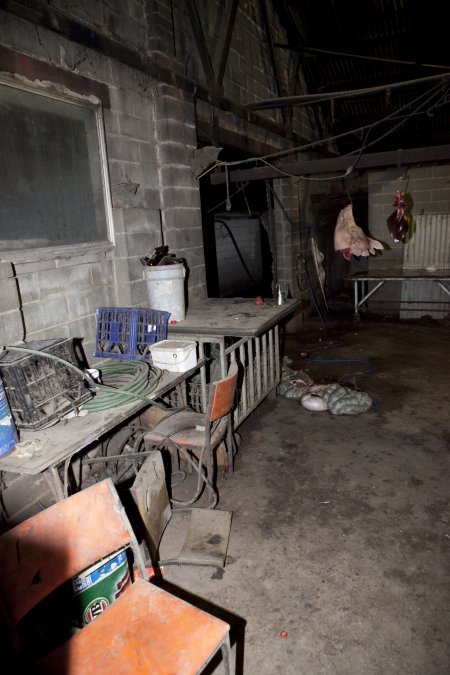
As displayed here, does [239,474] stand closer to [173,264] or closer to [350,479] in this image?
[350,479]

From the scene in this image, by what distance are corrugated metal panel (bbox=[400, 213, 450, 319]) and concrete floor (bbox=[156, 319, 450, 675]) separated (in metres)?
5.83

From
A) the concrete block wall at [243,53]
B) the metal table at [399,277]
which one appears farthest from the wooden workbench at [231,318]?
the metal table at [399,277]

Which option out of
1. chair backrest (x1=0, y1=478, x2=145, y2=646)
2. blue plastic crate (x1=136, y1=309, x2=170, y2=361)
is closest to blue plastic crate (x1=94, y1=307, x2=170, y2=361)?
blue plastic crate (x1=136, y1=309, x2=170, y2=361)

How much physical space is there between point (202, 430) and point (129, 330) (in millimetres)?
1246

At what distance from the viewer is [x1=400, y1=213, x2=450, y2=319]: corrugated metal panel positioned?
10.6 metres

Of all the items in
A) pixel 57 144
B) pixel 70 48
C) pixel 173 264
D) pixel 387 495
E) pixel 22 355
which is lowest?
pixel 387 495

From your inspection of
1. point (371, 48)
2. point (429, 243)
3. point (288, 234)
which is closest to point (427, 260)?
point (429, 243)

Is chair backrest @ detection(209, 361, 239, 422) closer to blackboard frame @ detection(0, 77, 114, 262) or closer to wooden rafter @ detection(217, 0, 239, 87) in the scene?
blackboard frame @ detection(0, 77, 114, 262)

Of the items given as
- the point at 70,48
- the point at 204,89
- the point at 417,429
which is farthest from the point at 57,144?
the point at 417,429

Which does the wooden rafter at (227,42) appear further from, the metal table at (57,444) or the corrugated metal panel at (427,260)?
the corrugated metal panel at (427,260)

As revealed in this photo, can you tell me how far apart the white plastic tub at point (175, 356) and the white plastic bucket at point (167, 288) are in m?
0.78

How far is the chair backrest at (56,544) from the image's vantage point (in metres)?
1.87

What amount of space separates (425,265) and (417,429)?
715 cm

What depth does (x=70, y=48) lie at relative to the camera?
12.5ft
